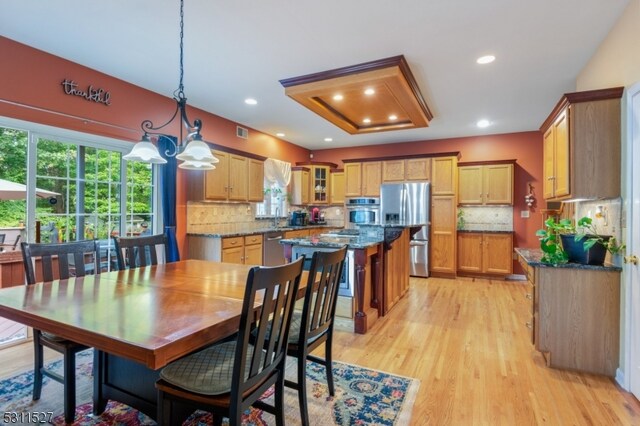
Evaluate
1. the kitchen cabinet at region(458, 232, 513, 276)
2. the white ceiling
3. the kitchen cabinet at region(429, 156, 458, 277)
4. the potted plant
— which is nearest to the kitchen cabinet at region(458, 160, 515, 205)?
the kitchen cabinet at region(429, 156, 458, 277)

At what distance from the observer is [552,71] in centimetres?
338

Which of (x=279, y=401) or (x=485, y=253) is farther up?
(x=485, y=253)

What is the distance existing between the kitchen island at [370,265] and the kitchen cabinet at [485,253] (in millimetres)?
2179

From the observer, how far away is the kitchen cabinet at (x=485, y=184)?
18.9 feet

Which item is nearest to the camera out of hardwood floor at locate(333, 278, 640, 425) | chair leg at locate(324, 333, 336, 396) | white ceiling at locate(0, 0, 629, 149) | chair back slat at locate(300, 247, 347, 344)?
chair back slat at locate(300, 247, 347, 344)

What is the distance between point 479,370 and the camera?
8.22 ft

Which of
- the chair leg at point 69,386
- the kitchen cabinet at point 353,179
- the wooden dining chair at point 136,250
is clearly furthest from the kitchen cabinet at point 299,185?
the chair leg at point 69,386

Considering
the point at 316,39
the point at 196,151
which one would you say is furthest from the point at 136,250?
the point at 316,39

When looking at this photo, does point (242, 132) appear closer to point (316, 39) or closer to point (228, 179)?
point (228, 179)

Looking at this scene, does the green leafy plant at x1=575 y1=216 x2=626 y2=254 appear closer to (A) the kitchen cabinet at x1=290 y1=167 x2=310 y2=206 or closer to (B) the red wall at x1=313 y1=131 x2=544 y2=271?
(B) the red wall at x1=313 y1=131 x2=544 y2=271

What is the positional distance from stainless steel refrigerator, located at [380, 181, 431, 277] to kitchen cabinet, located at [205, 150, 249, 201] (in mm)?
2658

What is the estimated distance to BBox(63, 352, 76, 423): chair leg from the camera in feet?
5.99

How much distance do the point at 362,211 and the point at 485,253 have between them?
234 centimetres

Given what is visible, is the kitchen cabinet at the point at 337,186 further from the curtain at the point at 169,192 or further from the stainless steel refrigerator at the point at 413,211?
the curtain at the point at 169,192
